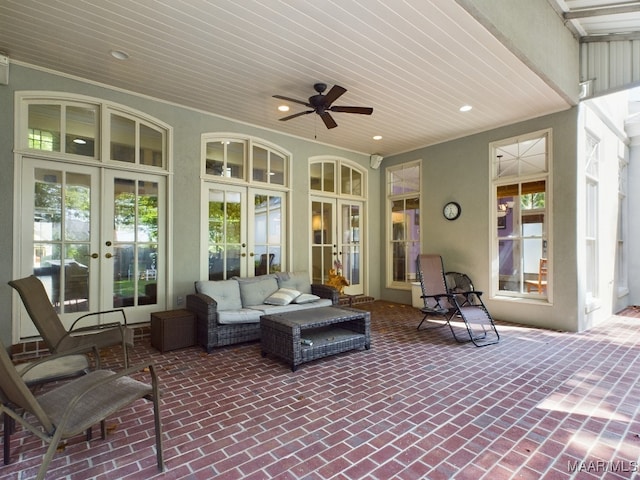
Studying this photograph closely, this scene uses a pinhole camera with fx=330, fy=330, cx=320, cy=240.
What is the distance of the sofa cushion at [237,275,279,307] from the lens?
15.4 feet

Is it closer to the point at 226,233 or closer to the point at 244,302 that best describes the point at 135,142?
the point at 226,233

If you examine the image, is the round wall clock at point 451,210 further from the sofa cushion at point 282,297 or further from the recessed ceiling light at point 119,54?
the recessed ceiling light at point 119,54

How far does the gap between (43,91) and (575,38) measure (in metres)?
6.97

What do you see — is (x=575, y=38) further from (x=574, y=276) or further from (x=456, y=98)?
(x=574, y=276)

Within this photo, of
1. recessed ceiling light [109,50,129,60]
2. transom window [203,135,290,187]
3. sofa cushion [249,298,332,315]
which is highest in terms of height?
recessed ceiling light [109,50,129,60]

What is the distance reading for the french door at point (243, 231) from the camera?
5.19 meters

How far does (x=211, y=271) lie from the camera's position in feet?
16.9

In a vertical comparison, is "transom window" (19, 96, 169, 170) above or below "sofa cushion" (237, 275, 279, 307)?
above

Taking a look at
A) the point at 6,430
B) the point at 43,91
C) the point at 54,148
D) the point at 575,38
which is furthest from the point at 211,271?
the point at 575,38

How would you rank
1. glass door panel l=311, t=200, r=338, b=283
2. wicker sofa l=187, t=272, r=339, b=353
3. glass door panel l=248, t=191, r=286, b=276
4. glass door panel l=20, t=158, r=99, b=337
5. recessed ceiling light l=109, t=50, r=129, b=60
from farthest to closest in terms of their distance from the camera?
glass door panel l=311, t=200, r=338, b=283, glass door panel l=248, t=191, r=286, b=276, wicker sofa l=187, t=272, r=339, b=353, glass door panel l=20, t=158, r=99, b=337, recessed ceiling light l=109, t=50, r=129, b=60

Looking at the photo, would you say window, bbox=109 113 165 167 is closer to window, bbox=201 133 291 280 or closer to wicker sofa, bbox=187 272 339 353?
window, bbox=201 133 291 280

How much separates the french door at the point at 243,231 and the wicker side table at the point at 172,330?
1.12 m

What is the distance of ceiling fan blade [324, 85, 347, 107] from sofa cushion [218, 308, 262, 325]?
→ 2.76 m

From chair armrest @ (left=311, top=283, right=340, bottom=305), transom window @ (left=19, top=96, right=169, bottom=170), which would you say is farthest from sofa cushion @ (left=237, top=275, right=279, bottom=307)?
transom window @ (left=19, top=96, right=169, bottom=170)
